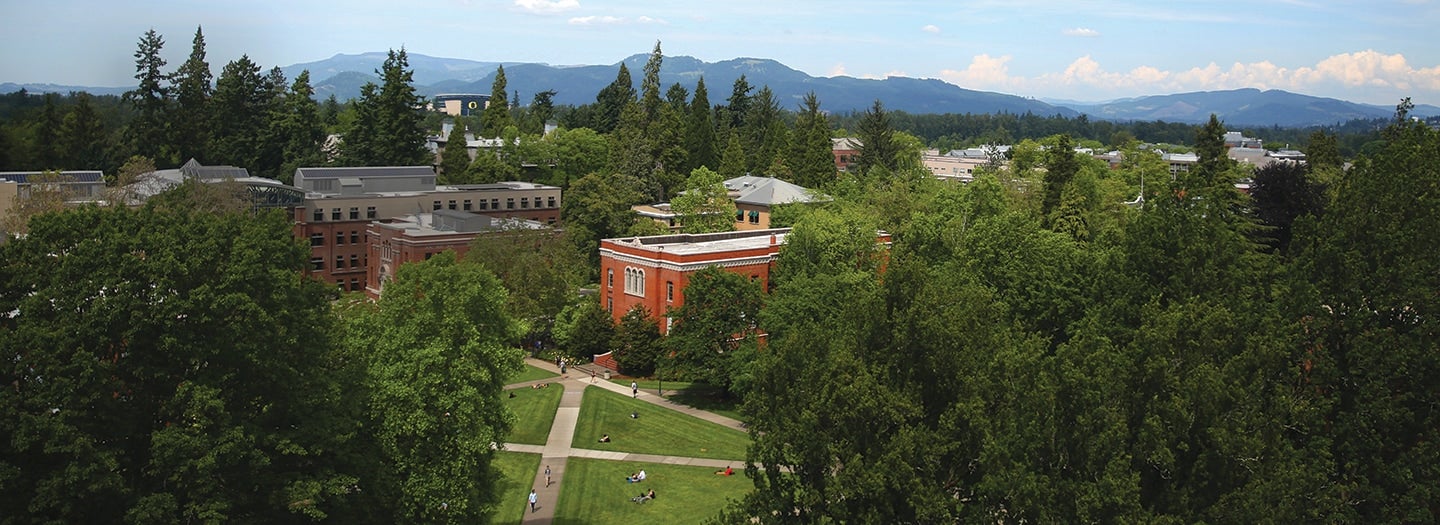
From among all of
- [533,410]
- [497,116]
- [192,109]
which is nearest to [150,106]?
[192,109]

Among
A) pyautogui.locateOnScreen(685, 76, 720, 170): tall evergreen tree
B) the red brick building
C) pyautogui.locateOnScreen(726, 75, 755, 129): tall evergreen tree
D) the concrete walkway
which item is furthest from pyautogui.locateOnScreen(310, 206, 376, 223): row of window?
pyautogui.locateOnScreen(726, 75, 755, 129): tall evergreen tree

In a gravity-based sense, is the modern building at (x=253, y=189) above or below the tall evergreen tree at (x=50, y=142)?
below

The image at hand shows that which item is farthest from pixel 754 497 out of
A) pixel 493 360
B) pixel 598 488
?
pixel 598 488

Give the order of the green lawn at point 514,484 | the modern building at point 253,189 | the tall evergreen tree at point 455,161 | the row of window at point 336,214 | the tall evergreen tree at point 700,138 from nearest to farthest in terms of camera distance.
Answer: the green lawn at point 514,484
the modern building at point 253,189
the row of window at point 336,214
the tall evergreen tree at point 455,161
the tall evergreen tree at point 700,138

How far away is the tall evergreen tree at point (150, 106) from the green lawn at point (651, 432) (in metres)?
69.5

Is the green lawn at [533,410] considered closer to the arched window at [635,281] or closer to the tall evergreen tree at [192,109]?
the arched window at [635,281]

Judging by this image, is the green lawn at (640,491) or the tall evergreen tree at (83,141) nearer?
the green lawn at (640,491)

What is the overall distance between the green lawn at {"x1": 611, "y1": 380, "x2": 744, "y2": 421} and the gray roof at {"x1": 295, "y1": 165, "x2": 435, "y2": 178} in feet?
156

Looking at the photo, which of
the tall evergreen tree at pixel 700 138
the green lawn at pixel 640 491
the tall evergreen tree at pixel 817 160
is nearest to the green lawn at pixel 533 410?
the green lawn at pixel 640 491

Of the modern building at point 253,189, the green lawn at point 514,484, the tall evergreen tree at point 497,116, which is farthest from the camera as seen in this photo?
the tall evergreen tree at point 497,116

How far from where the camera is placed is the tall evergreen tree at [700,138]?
116438 mm

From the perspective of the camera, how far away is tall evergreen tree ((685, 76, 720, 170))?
116438 millimetres

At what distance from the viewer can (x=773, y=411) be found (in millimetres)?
27641

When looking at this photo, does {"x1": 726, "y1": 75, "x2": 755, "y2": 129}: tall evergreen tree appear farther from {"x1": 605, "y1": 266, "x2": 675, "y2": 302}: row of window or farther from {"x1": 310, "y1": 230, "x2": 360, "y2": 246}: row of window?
{"x1": 605, "y1": 266, "x2": 675, "y2": 302}: row of window
